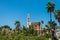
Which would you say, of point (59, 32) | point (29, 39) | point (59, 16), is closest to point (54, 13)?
point (59, 16)

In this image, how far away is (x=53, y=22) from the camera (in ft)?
227

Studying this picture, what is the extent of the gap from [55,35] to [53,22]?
33.4 m

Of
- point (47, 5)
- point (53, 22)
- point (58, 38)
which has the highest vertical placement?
point (47, 5)

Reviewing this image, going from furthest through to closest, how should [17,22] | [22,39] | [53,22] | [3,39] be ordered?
[17,22] < [53,22] < [3,39] < [22,39]

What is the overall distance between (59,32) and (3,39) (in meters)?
14.5

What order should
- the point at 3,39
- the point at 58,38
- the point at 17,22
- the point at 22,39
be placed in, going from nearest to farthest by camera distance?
the point at 58,38 < the point at 22,39 < the point at 3,39 < the point at 17,22

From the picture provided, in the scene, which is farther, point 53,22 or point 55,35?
point 53,22

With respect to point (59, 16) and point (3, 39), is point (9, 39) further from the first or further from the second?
point (59, 16)

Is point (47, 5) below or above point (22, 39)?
above

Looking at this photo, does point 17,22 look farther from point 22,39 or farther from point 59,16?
point 22,39

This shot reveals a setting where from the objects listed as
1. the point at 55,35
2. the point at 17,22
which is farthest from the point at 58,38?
the point at 17,22

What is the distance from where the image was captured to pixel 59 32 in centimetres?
3625

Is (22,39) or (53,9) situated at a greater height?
(53,9)

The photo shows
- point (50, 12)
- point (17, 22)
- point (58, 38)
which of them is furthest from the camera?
point (17, 22)
